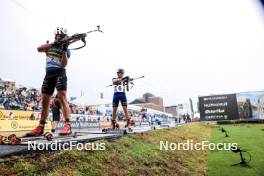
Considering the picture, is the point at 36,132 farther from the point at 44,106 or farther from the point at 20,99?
the point at 20,99

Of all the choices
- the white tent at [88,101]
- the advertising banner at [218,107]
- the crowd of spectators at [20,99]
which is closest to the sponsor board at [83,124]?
the crowd of spectators at [20,99]

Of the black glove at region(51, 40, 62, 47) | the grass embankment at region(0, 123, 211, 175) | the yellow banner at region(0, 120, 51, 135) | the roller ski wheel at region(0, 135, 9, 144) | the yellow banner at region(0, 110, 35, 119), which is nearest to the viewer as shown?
the grass embankment at region(0, 123, 211, 175)

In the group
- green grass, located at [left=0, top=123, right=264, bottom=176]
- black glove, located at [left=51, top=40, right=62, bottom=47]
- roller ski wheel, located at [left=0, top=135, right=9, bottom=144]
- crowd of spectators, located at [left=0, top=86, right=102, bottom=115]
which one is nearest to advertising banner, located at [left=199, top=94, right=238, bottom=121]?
crowd of spectators, located at [left=0, top=86, right=102, bottom=115]

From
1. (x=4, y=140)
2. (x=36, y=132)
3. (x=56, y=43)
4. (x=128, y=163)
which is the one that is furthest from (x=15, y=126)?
(x=128, y=163)

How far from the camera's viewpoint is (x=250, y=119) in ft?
121

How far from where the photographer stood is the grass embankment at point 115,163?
3.75 m

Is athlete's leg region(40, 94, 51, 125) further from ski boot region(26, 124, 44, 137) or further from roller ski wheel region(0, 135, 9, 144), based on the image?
roller ski wheel region(0, 135, 9, 144)

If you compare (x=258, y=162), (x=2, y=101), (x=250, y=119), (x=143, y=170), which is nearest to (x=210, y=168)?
(x=258, y=162)

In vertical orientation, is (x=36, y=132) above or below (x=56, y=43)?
below

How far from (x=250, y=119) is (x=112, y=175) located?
121ft

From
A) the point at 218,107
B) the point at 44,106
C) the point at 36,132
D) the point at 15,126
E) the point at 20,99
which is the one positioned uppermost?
the point at 218,107

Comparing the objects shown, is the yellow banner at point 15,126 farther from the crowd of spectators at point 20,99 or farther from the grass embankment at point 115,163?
the grass embankment at point 115,163

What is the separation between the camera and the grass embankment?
3.75m

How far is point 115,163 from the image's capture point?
5219 mm
